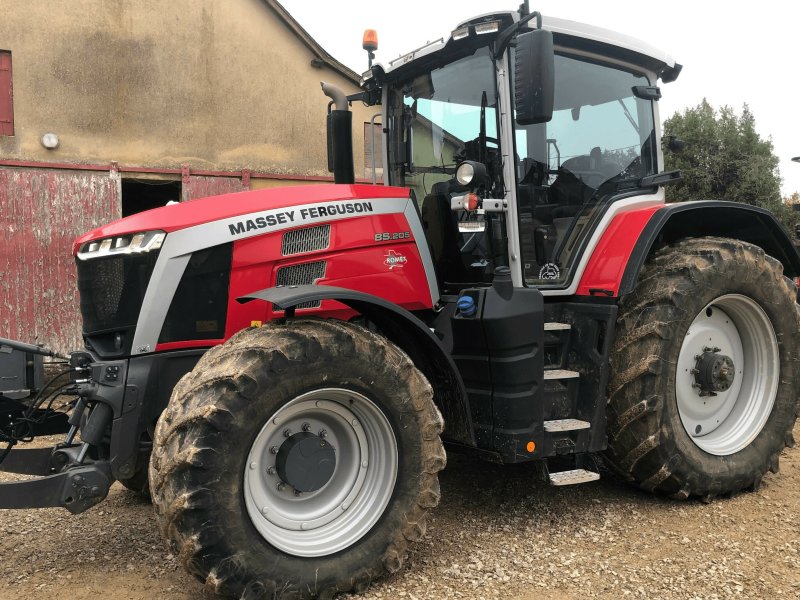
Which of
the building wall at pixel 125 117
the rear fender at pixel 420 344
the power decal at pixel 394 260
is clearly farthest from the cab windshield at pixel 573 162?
the building wall at pixel 125 117

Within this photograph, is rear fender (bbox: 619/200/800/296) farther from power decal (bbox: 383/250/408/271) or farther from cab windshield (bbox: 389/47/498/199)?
power decal (bbox: 383/250/408/271)

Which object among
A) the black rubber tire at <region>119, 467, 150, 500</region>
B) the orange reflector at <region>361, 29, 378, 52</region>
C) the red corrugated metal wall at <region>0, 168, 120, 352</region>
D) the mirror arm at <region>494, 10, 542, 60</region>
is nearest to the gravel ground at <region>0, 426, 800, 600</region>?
the black rubber tire at <region>119, 467, 150, 500</region>

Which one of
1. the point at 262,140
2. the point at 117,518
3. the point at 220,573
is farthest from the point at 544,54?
the point at 262,140

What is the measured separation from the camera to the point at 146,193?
1101cm

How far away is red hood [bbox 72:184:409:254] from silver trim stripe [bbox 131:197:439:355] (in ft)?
0.12

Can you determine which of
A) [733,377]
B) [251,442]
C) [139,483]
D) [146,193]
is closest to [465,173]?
[251,442]

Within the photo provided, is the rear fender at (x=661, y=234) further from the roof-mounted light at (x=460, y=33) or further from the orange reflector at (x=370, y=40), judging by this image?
the orange reflector at (x=370, y=40)

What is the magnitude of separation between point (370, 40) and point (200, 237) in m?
2.09

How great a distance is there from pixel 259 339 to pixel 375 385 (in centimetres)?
55

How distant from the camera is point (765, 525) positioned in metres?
3.81

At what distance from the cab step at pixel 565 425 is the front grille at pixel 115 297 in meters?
2.16

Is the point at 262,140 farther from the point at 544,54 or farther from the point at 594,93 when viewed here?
the point at 544,54

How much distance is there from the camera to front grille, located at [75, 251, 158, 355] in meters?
3.19

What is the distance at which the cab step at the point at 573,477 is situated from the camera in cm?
363
